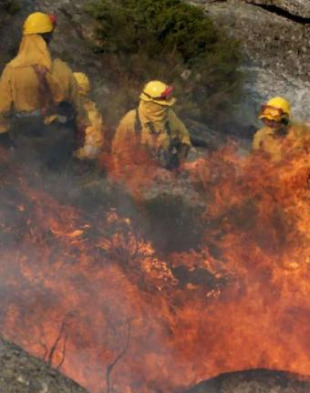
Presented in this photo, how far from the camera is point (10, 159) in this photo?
29.0 feet

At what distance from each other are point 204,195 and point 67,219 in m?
1.86

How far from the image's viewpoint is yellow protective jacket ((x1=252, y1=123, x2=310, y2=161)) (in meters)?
9.51

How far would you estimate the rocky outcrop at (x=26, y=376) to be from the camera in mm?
5898

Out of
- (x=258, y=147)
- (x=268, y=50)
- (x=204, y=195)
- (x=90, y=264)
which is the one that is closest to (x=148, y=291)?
(x=90, y=264)

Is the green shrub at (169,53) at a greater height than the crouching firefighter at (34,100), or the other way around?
the crouching firefighter at (34,100)

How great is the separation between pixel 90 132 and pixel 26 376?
12.2 feet

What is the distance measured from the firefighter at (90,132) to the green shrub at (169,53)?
2.45 m

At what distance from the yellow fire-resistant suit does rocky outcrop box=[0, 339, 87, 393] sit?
3.45 meters

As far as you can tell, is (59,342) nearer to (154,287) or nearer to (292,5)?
(154,287)

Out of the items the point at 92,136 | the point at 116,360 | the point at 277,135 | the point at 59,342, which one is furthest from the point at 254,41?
the point at 59,342

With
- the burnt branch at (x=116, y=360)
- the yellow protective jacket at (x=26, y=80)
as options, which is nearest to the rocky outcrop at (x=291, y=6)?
the yellow protective jacket at (x=26, y=80)

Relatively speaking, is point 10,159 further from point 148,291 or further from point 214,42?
point 214,42

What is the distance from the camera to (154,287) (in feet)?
26.1

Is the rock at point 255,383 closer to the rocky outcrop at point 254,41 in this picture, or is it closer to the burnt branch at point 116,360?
the burnt branch at point 116,360
